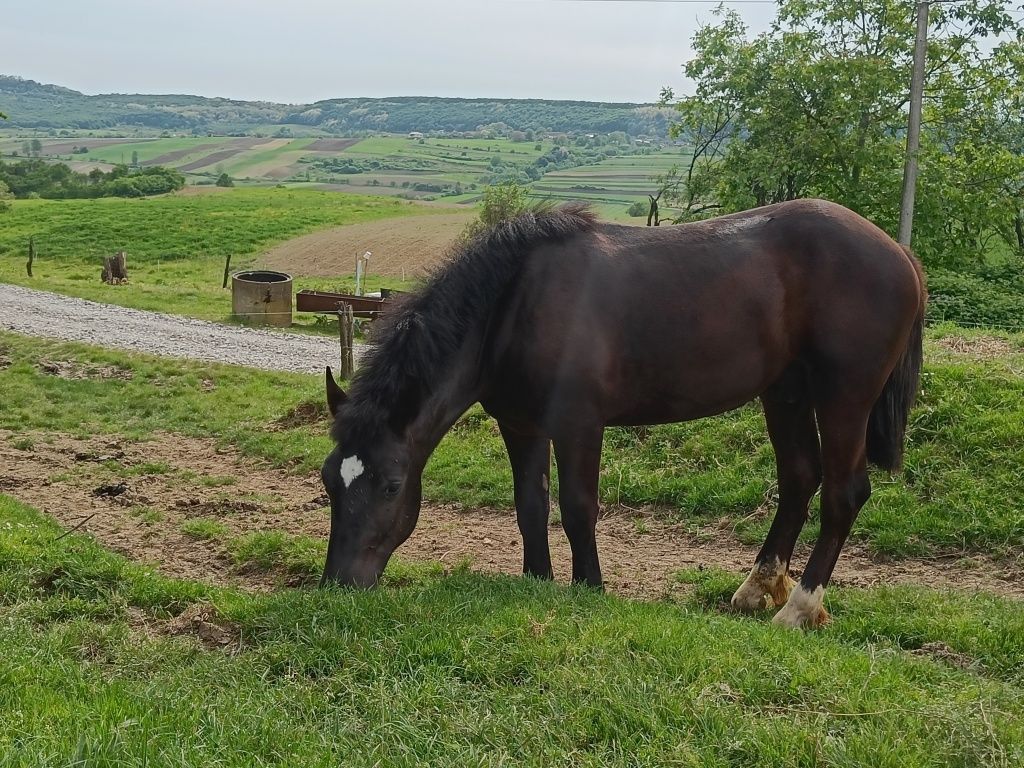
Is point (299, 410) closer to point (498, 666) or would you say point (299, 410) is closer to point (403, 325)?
point (403, 325)

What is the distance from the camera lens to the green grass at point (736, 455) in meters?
6.76

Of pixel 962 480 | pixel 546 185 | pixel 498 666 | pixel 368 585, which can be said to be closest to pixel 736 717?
pixel 498 666

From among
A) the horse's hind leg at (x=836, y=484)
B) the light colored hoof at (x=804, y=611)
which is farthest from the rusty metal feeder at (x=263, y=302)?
the light colored hoof at (x=804, y=611)

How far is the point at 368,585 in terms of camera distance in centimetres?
→ 499

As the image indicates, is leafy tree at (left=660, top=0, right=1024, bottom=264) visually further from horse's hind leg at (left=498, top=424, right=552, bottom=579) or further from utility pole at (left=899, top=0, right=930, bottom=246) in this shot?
horse's hind leg at (left=498, top=424, right=552, bottom=579)

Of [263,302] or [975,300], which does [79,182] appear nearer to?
[263,302]

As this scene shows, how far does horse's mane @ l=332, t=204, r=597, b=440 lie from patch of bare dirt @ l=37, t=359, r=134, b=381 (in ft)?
30.4

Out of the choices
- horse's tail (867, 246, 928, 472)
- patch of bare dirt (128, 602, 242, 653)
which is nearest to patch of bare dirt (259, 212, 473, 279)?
horse's tail (867, 246, 928, 472)

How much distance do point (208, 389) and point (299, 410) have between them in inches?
102

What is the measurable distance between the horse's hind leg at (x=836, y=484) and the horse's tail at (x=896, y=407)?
398 mm

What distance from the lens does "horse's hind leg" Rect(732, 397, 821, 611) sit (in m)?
5.80

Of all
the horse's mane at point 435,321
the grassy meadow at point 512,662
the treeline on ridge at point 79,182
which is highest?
the treeline on ridge at point 79,182

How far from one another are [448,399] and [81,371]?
Result: 10.2 meters

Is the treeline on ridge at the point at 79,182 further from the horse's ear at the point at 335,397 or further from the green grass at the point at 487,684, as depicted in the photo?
the green grass at the point at 487,684
